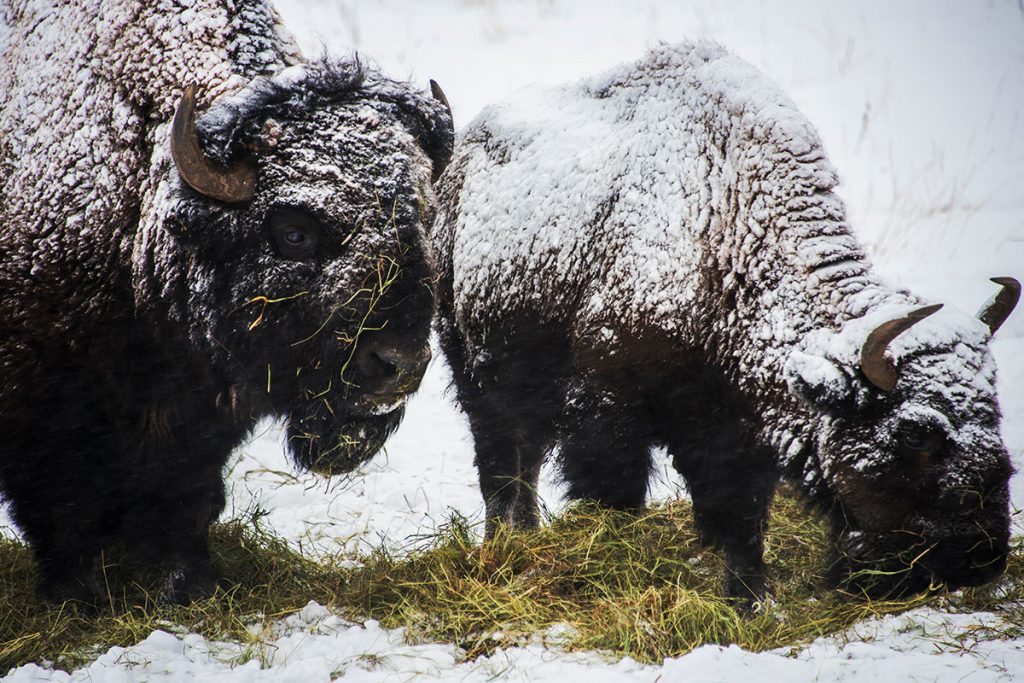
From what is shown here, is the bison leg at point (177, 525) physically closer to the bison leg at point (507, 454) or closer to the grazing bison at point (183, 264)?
the grazing bison at point (183, 264)

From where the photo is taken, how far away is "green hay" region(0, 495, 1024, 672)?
2.48m

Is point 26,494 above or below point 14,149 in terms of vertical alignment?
below

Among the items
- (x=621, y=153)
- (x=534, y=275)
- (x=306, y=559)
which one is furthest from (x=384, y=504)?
(x=621, y=153)

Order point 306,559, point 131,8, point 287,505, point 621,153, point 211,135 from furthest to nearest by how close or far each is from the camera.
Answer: point 287,505, point 621,153, point 306,559, point 131,8, point 211,135

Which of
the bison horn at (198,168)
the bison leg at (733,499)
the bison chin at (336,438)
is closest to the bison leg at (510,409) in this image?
the bison leg at (733,499)

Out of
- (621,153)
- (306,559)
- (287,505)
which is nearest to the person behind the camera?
(306,559)

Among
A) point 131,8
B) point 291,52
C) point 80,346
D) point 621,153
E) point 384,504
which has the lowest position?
point 384,504

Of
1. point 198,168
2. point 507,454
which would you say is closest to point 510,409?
point 507,454

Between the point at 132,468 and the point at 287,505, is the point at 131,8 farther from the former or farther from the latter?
the point at 287,505

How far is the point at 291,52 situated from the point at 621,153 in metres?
1.40

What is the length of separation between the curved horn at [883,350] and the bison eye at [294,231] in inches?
68.5

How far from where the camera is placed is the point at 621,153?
3.44m

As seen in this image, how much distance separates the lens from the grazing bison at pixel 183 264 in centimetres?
246

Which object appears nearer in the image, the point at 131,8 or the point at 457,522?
the point at 131,8
